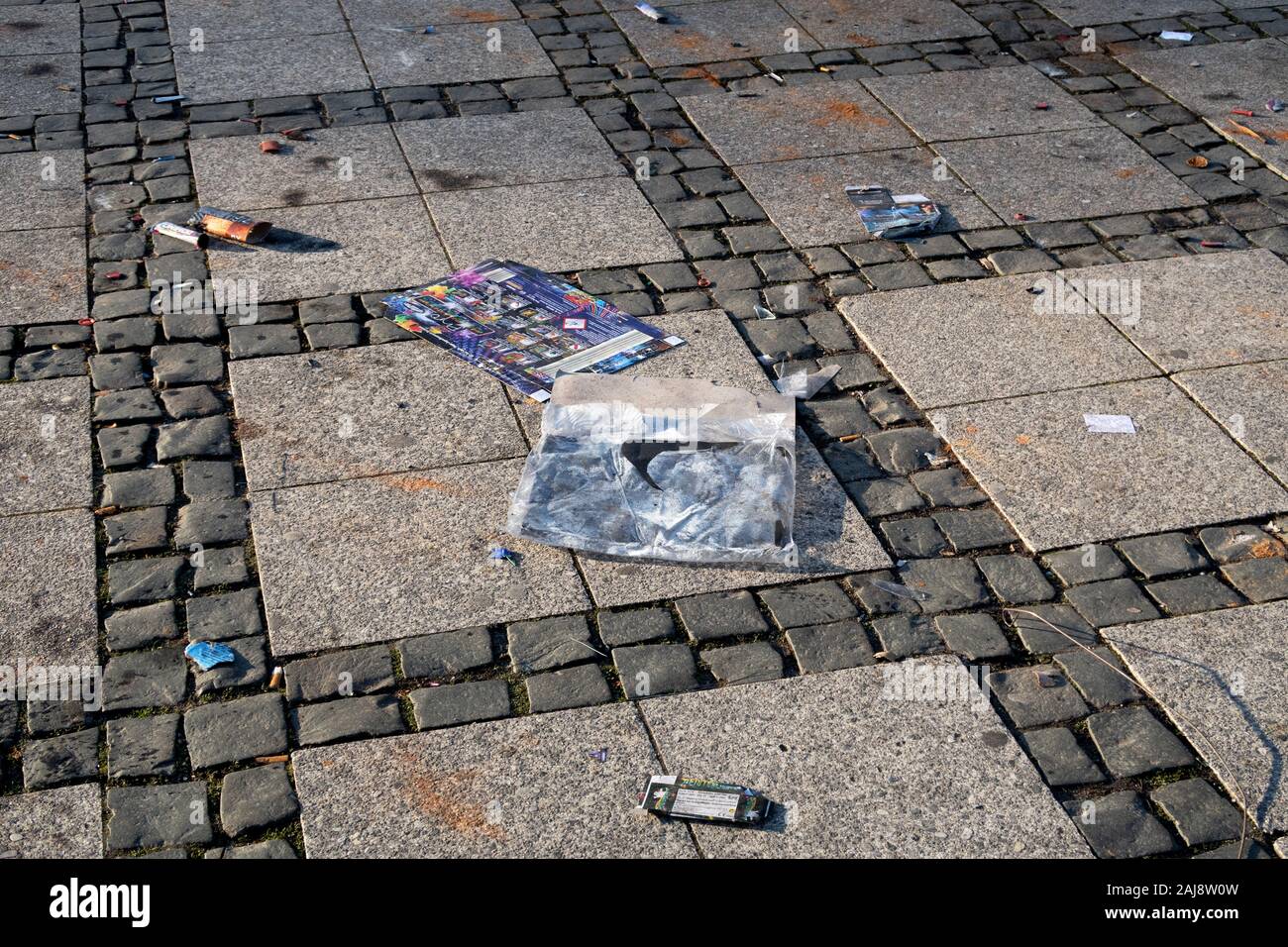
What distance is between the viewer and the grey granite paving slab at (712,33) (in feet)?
27.4

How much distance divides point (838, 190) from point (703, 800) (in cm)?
400

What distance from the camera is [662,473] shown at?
4.80m

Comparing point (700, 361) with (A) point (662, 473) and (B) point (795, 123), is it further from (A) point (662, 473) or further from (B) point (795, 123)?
(B) point (795, 123)


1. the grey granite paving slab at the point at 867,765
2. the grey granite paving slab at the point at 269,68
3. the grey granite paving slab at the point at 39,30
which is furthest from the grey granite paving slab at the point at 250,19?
the grey granite paving slab at the point at 867,765

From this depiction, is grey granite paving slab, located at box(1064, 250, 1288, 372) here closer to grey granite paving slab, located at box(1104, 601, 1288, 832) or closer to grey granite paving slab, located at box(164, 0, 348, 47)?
grey granite paving slab, located at box(1104, 601, 1288, 832)

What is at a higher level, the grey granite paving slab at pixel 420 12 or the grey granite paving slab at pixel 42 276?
the grey granite paving slab at pixel 420 12

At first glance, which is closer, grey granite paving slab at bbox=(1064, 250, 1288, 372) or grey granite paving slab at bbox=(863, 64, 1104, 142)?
grey granite paving slab at bbox=(1064, 250, 1288, 372)

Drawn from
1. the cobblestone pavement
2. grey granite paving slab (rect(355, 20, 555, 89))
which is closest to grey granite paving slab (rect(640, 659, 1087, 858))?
the cobblestone pavement

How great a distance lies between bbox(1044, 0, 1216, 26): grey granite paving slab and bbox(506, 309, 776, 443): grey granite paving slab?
4.56 m

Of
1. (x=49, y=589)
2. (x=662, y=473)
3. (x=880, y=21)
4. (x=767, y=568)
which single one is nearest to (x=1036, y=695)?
(x=767, y=568)

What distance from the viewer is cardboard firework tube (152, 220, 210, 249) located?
20.6 feet

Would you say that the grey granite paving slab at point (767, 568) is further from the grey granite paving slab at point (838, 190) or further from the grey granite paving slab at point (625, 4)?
the grey granite paving slab at point (625, 4)

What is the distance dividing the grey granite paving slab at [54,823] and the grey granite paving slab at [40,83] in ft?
16.9

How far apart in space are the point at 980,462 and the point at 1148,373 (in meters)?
1.00
